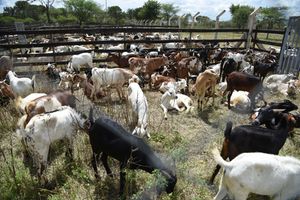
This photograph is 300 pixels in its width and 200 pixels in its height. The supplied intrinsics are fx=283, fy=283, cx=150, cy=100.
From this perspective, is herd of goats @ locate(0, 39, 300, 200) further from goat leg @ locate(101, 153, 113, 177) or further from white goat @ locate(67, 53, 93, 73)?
white goat @ locate(67, 53, 93, 73)

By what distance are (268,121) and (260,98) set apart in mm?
2928

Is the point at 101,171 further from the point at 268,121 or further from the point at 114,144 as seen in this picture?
the point at 268,121

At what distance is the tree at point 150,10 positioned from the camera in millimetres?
61688

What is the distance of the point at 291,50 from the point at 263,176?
854cm

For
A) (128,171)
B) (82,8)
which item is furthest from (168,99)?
(82,8)

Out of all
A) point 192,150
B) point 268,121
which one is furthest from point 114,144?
point 268,121

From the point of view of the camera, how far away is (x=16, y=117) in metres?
5.59

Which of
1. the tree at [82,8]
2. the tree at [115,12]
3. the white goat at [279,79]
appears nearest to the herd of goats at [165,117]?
the white goat at [279,79]

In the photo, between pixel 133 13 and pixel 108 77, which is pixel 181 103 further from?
pixel 133 13

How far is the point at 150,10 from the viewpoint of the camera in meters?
62.2

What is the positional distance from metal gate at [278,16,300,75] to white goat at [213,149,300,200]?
7.73 m

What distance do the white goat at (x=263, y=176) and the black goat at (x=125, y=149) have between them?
27.7 inches

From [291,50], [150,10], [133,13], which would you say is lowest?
[291,50]

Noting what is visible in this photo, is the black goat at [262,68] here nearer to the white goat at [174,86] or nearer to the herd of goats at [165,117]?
the herd of goats at [165,117]
